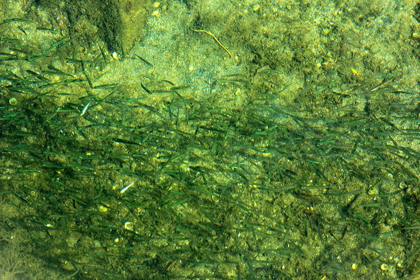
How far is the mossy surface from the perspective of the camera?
151 inches

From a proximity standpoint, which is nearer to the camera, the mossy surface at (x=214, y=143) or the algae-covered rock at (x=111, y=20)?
the mossy surface at (x=214, y=143)

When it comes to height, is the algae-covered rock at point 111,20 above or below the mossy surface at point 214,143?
above

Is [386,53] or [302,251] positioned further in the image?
[386,53]

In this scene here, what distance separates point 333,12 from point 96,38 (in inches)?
135

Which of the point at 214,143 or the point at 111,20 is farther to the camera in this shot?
the point at 111,20

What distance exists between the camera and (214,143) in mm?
4000

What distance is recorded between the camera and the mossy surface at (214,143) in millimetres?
3836

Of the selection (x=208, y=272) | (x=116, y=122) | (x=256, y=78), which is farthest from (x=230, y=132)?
(x=208, y=272)

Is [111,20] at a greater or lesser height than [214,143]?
greater

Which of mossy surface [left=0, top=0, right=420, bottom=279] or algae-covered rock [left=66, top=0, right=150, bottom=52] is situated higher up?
algae-covered rock [left=66, top=0, right=150, bottom=52]

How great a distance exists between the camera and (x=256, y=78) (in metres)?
4.29

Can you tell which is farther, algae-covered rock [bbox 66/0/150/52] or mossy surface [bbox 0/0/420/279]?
algae-covered rock [bbox 66/0/150/52]

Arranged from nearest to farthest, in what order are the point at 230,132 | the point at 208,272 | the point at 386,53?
1. the point at 208,272
2. the point at 230,132
3. the point at 386,53

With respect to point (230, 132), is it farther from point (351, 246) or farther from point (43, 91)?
point (43, 91)
